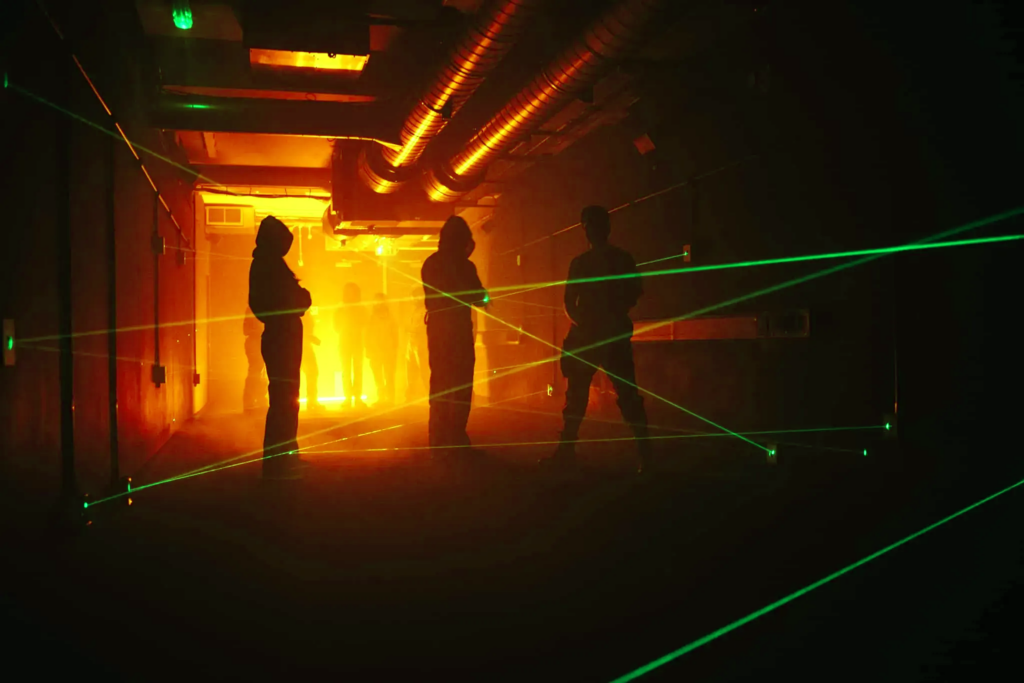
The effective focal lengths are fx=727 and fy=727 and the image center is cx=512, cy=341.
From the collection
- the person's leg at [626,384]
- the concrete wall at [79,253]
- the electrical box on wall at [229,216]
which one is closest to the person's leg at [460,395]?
the person's leg at [626,384]

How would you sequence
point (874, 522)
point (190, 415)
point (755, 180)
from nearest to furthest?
1. point (874, 522)
2. point (755, 180)
3. point (190, 415)

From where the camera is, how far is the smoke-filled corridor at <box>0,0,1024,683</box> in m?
2.38

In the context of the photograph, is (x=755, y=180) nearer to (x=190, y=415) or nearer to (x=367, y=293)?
(x=190, y=415)

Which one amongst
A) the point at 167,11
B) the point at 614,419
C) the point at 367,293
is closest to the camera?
the point at 167,11

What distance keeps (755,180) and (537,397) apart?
5569 millimetres

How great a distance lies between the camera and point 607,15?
4.56 meters

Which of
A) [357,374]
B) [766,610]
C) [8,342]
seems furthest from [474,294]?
[357,374]

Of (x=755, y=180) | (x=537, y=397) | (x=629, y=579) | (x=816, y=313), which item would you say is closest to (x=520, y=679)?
(x=629, y=579)

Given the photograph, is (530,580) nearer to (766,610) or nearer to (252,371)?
(766,610)

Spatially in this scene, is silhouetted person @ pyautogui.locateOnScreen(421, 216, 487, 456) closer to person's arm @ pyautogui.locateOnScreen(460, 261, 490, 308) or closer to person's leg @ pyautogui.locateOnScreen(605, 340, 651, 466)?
person's arm @ pyautogui.locateOnScreen(460, 261, 490, 308)

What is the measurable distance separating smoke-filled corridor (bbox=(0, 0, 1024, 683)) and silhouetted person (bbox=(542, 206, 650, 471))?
1.1 inches

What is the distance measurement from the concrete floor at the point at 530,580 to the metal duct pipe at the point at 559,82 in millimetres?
2854

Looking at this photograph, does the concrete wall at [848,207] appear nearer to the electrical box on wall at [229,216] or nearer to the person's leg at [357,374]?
the person's leg at [357,374]

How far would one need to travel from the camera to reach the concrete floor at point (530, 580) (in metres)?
2.08
